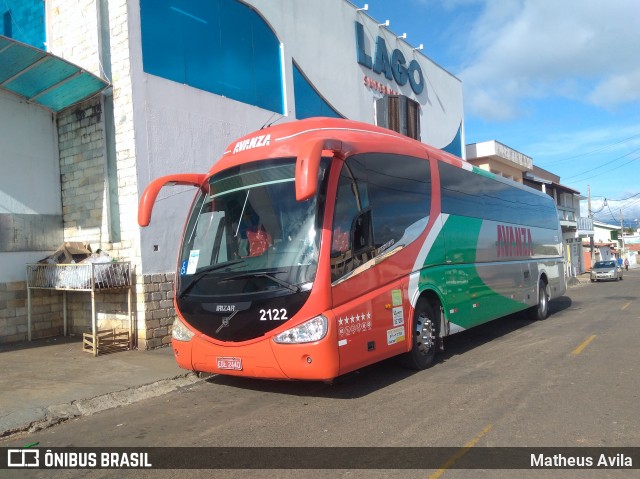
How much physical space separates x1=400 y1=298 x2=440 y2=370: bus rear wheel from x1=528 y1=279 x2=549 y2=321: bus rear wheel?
21.2 feet

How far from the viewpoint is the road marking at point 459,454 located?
4137 millimetres

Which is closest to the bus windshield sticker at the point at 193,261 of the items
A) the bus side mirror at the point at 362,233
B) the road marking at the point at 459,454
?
the bus side mirror at the point at 362,233

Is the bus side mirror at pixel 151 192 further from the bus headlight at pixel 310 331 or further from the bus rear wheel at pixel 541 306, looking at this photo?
the bus rear wheel at pixel 541 306

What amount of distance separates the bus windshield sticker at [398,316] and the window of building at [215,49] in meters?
6.99

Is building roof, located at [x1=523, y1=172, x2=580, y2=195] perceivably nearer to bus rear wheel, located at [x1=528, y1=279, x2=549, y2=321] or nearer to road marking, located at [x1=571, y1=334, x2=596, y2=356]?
bus rear wheel, located at [x1=528, y1=279, x2=549, y2=321]

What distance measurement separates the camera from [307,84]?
1541 centimetres

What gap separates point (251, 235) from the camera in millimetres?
6383

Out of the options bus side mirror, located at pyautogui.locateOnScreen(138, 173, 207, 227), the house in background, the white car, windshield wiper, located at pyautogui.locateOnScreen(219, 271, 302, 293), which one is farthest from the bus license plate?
the house in background

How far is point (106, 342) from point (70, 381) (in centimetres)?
206

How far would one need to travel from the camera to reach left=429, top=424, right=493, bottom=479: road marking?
4137 millimetres

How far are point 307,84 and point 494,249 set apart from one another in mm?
7667

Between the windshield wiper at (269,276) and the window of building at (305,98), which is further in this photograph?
the window of building at (305,98)

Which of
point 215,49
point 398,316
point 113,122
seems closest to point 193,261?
→ point 398,316

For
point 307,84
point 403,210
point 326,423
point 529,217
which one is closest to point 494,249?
point 529,217
